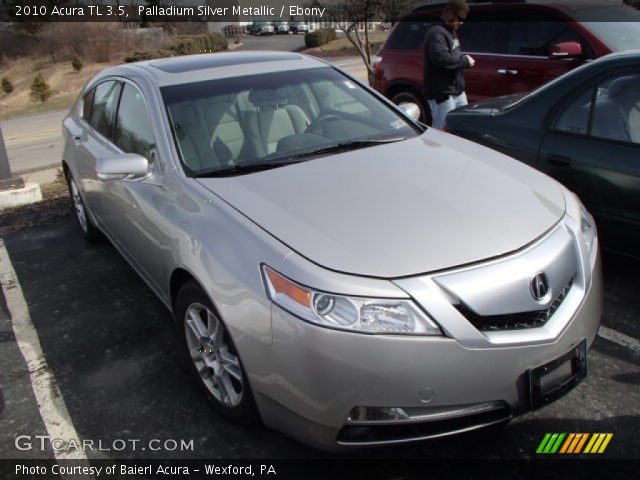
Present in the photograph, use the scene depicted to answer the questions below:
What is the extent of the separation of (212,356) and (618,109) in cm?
288

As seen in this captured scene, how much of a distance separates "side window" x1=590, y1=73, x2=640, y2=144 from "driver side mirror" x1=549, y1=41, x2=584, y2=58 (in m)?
2.38

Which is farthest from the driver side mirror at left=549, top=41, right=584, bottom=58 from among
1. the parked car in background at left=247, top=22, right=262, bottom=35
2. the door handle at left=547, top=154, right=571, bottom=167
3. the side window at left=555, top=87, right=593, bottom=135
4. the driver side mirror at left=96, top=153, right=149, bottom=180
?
the parked car in background at left=247, top=22, right=262, bottom=35

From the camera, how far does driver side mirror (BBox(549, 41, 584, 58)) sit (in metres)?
5.71

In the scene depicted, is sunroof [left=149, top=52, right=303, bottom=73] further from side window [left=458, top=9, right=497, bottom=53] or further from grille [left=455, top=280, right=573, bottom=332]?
side window [left=458, top=9, right=497, bottom=53]

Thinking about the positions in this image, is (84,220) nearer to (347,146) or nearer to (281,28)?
(347,146)

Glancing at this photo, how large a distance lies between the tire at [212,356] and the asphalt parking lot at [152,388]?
148 mm

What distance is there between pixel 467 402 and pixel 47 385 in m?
2.33

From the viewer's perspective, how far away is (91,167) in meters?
4.25

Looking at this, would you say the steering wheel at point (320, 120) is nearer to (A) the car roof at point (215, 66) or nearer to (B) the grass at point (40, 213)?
(A) the car roof at point (215, 66)

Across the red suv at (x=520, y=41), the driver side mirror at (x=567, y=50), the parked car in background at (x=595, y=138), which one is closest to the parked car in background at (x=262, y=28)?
the red suv at (x=520, y=41)

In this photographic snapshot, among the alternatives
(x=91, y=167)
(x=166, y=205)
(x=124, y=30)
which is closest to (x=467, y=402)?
(x=166, y=205)

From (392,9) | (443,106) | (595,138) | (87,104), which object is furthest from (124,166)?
(392,9)

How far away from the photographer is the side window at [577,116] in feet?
12.1

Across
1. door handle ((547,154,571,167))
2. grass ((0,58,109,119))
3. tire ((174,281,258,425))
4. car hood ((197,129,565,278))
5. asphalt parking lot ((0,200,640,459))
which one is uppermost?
car hood ((197,129,565,278))
